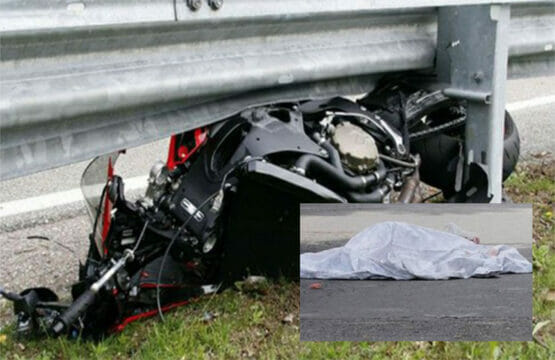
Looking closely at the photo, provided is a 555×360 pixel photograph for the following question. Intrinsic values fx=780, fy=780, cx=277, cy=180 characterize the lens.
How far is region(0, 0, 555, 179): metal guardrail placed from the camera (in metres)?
2.20

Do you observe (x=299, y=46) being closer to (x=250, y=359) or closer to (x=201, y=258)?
(x=201, y=258)

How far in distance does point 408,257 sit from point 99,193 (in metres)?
1.31

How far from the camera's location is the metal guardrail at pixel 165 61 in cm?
220

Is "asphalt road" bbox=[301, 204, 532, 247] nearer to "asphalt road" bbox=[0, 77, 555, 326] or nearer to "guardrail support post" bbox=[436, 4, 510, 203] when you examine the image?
"guardrail support post" bbox=[436, 4, 510, 203]

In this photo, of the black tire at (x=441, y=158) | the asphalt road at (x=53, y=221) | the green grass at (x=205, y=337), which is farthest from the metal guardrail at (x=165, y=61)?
the asphalt road at (x=53, y=221)

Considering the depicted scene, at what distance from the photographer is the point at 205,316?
313 centimetres

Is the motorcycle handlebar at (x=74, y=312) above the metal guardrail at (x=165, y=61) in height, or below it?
below

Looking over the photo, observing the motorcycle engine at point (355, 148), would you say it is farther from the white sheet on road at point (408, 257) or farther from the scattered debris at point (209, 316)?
the scattered debris at point (209, 316)

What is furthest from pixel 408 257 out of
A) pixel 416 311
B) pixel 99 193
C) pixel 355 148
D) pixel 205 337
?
pixel 99 193

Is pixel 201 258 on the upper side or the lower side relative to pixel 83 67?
lower

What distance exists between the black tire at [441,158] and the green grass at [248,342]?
2.03ft

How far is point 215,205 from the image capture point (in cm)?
288

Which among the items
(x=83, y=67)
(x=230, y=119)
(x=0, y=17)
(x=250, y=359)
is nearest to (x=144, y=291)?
(x=250, y=359)

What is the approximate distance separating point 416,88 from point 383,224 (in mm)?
1181
